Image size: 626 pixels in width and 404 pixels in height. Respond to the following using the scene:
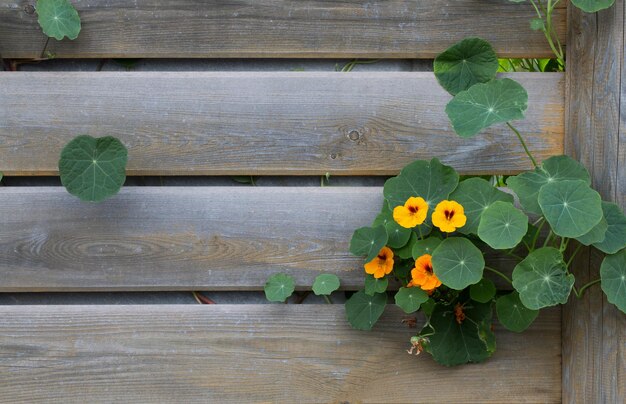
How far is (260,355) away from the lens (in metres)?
1.85

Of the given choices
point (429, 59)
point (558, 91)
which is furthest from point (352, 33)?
point (558, 91)

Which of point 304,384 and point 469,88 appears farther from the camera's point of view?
point 304,384

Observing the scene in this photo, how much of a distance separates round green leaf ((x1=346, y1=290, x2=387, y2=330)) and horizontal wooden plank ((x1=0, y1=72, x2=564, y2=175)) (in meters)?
0.32

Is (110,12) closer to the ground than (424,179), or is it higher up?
higher up

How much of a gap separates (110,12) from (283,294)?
0.85 m

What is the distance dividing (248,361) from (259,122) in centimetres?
62

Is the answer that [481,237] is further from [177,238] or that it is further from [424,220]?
[177,238]

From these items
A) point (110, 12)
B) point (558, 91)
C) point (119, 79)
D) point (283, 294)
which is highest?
point (110, 12)

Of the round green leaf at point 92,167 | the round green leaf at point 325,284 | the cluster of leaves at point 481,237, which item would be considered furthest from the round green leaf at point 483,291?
the round green leaf at point 92,167

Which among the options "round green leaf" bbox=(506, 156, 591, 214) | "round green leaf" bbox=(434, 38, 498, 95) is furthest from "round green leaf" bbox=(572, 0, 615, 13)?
"round green leaf" bbox=(506, 156, 591, 214)

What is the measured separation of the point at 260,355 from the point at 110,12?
96cm

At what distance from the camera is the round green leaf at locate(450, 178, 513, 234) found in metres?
1.67

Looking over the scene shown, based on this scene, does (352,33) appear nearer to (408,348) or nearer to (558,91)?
(558,91)

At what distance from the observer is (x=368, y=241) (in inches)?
67.6
